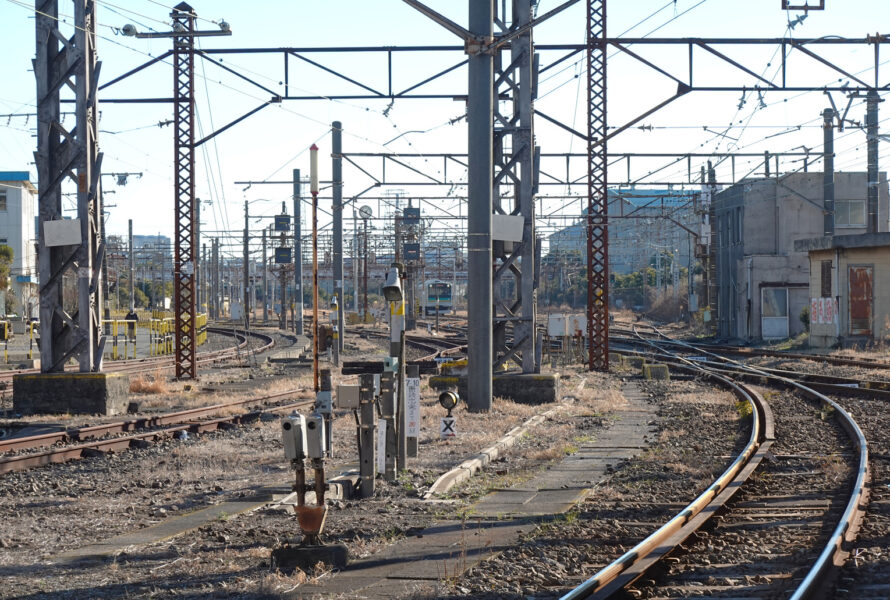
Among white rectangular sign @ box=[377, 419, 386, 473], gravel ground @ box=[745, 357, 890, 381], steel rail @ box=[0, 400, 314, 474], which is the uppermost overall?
white rectangular sign @ box=[377, 419, 386, 473]

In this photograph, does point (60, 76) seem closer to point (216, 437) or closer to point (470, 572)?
point (216, 437)

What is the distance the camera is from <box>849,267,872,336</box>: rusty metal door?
Answer: 127ft

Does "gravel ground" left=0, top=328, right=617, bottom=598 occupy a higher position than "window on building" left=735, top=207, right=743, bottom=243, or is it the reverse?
"window on building" left=735, top=207, right=743, bottom=243

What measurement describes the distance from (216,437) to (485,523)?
8.09 metres

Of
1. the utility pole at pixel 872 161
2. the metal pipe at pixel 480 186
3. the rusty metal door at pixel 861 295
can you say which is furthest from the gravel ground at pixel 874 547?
the utility pole at pixel 872 161

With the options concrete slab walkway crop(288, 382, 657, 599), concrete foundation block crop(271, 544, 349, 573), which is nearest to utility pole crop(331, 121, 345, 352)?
concrete slab walkway crop(288, 382, 657, 599)

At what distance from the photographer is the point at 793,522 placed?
8977 millimetres

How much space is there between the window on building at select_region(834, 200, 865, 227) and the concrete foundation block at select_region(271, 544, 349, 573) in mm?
47341

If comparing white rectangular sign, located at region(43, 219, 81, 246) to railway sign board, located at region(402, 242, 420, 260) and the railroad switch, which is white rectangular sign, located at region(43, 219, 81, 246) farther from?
railway sign board, located at region(402, 242, 420, 260)

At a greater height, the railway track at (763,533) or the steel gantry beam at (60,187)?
the steel gantry beam at (60,187)

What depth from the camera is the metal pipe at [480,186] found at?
16047 mm

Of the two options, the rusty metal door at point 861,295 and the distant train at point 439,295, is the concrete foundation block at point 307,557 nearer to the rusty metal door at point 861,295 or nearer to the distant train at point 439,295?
the rusty metal door at point 861,295

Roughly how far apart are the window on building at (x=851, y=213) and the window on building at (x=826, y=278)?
10.3 meters

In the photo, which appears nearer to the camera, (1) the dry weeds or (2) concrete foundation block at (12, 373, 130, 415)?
(2) concrete foundation block at (12, 373, 130, 415)
